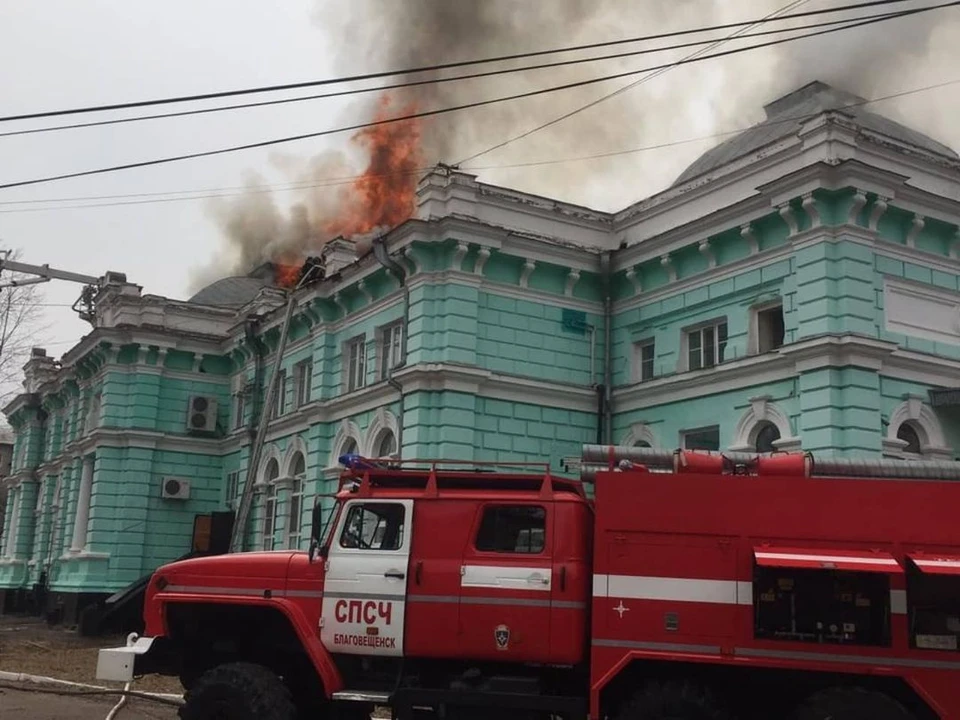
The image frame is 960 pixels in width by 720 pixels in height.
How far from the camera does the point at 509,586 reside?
9266 millimetres

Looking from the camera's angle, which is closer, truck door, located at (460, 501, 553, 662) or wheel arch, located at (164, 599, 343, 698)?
truck door, located at (460, 501, 553, 662)

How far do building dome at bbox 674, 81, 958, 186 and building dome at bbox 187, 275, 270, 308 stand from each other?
1881 cm

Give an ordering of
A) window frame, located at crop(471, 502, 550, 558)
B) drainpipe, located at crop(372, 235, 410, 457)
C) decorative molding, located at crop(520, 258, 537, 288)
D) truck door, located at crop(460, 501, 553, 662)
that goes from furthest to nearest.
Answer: decorative molding, located at crop(520, 258, 537, 288) → drainpipe, located at crop(372, 235, 410, 457) → window frame, located at crop(471, 502, 550, 558) → truck door, located at crop(460, 501, 553, 662)

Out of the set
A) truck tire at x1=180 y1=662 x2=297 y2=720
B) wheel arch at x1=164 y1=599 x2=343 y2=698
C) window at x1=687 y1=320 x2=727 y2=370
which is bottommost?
truck tire at x1=180 y1=662 x2=297 y2=720

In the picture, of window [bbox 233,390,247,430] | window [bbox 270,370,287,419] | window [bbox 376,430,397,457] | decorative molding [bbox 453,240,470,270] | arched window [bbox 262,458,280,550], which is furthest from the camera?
window [bbox 233,390,247,430]

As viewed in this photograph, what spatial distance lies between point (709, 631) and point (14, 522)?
132 ft

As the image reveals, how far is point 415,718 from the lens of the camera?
945 cm

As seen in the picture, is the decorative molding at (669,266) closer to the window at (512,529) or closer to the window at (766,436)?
the window at (766,436)

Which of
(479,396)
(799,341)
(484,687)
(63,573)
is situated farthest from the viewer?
(63,573)

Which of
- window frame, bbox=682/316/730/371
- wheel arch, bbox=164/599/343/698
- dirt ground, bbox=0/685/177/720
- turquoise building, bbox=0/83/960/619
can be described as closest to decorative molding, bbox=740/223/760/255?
turquoise building, bbox=0/83/960/619

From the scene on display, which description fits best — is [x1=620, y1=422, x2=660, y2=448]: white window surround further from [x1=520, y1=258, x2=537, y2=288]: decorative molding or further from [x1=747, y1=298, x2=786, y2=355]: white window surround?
[x1=520, y1=258, x2=537, y2=288]: decorative molding

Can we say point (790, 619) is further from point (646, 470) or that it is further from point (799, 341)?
point (799, 341)

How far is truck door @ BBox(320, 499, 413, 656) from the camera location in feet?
30.9

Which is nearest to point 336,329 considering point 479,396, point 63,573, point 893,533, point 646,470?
point 479,396
